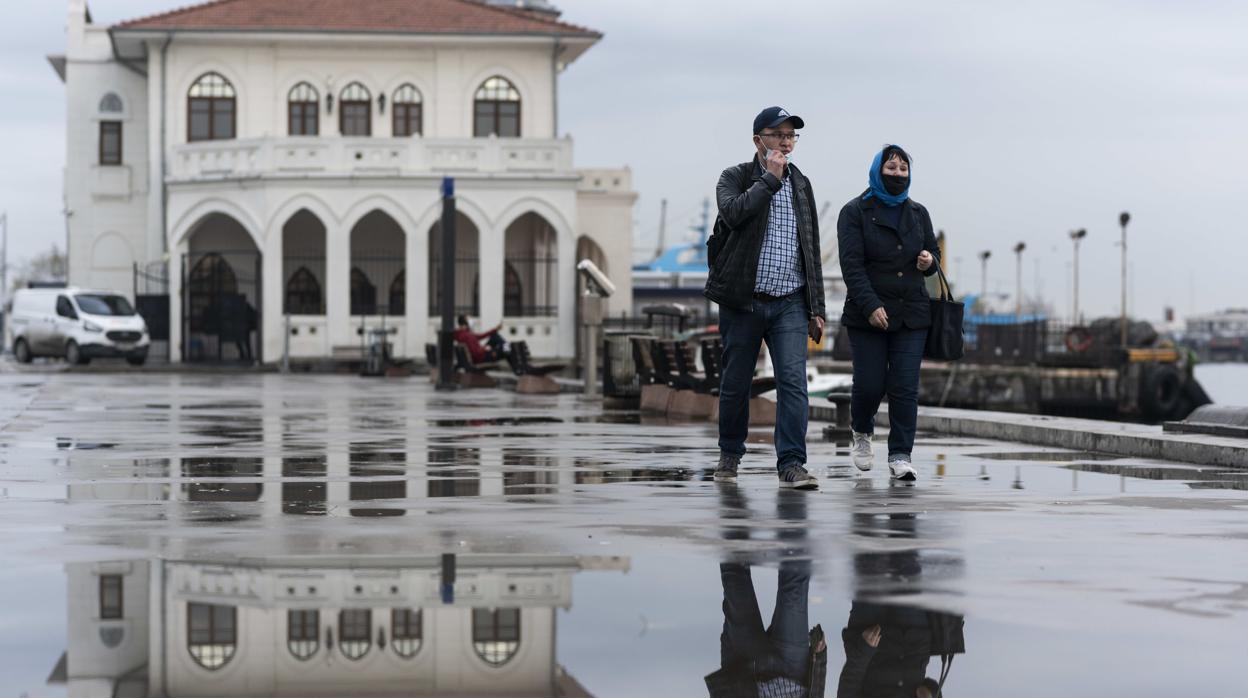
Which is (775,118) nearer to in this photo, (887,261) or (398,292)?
(887,261)

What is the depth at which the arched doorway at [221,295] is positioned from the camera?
5019 centimetres

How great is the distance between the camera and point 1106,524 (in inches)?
343

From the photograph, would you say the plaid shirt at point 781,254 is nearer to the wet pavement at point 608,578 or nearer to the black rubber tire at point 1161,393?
the wet pavement at point 608,578

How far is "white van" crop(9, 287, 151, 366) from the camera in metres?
47.8

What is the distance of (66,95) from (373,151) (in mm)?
12626

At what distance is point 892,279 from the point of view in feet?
37.3

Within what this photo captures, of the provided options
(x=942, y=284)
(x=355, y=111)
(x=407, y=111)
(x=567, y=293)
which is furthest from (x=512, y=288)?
(x=942, y=284)

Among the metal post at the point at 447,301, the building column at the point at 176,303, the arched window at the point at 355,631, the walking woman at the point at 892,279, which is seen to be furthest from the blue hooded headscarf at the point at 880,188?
the building column at the point at 176,303

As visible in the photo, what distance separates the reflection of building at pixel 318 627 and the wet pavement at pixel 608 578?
0.02 meters

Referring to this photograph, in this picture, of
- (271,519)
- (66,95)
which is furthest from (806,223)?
(66,95)

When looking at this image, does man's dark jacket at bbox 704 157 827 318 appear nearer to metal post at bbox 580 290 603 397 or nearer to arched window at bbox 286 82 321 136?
metal post at bbox 580 290 603 397

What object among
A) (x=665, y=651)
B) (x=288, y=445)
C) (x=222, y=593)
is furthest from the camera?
(x=288, y=445)

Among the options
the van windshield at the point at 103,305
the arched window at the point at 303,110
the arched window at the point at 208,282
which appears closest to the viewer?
the van windshield at the point at 103,305

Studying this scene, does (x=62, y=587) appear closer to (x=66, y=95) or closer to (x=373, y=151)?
(x=373, y=151)
